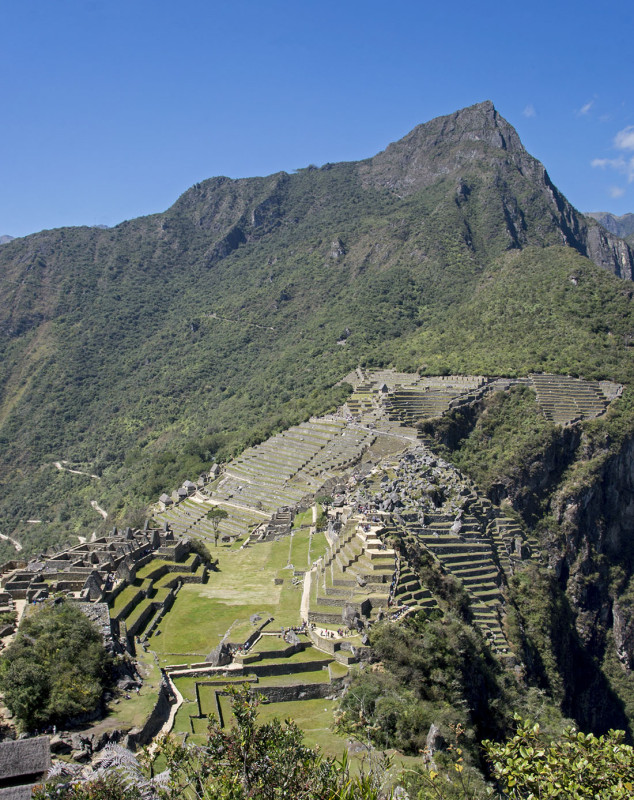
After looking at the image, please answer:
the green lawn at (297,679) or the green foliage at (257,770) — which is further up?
the green foliage at (257,770)

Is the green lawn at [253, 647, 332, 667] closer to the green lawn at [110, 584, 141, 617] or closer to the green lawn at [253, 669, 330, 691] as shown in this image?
the green lawn at [253, 669, 330, 691]

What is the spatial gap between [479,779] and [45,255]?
14990 centimetres

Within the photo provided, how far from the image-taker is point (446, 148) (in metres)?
143

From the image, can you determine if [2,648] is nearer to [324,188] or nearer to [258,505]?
[258,505]

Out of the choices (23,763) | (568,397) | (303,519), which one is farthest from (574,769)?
(568,397)

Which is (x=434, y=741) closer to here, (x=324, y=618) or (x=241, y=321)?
(x=324, y=618)

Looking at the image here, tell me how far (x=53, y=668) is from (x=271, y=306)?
343 ft

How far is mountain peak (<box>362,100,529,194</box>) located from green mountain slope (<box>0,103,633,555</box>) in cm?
55

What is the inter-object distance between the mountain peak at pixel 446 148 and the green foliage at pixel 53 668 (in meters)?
128

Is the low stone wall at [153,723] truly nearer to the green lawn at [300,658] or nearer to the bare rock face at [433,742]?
the green lawn at [300,658]

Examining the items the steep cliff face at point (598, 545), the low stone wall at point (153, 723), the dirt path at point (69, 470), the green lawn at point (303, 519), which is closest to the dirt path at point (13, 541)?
the dirt path at point (69, 470)

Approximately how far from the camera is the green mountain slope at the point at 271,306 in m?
69.4

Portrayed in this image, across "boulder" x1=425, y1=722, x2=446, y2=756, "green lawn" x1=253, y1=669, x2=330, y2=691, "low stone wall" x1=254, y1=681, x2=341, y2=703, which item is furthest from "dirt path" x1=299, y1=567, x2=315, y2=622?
"boulder" x1=425, y1=722, x2=446, y2=756

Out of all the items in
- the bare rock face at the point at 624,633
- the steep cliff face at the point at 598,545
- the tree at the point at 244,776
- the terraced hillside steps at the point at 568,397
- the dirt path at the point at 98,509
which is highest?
the terraced hillside steps at the point at 568,397
